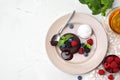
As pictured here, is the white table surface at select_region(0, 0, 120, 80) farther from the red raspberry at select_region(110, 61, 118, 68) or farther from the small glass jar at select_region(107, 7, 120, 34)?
the red raspberry at select_region(110, 61, 118, 68)

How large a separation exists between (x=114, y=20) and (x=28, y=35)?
259 mm

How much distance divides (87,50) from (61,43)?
0.08 meters

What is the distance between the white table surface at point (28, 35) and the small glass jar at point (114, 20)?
3 centimetres

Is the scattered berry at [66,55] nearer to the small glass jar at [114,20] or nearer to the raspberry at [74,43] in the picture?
the raspberry at [74,43]

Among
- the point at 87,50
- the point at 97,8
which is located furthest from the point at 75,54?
the point at 97,8

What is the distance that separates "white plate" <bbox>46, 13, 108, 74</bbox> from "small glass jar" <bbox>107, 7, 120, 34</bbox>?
0.03 meters

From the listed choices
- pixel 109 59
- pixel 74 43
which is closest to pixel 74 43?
pixel 74 43

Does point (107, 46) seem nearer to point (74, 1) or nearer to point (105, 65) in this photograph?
point (105, 65)

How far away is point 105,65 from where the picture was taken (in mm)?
1078

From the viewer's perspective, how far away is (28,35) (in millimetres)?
1144

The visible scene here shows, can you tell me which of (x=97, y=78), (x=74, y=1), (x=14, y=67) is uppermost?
(x=74, y=1)

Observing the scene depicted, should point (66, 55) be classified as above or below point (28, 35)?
below

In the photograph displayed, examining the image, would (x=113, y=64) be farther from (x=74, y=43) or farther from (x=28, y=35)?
(x=28, y=35)

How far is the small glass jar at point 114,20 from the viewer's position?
110 cm
